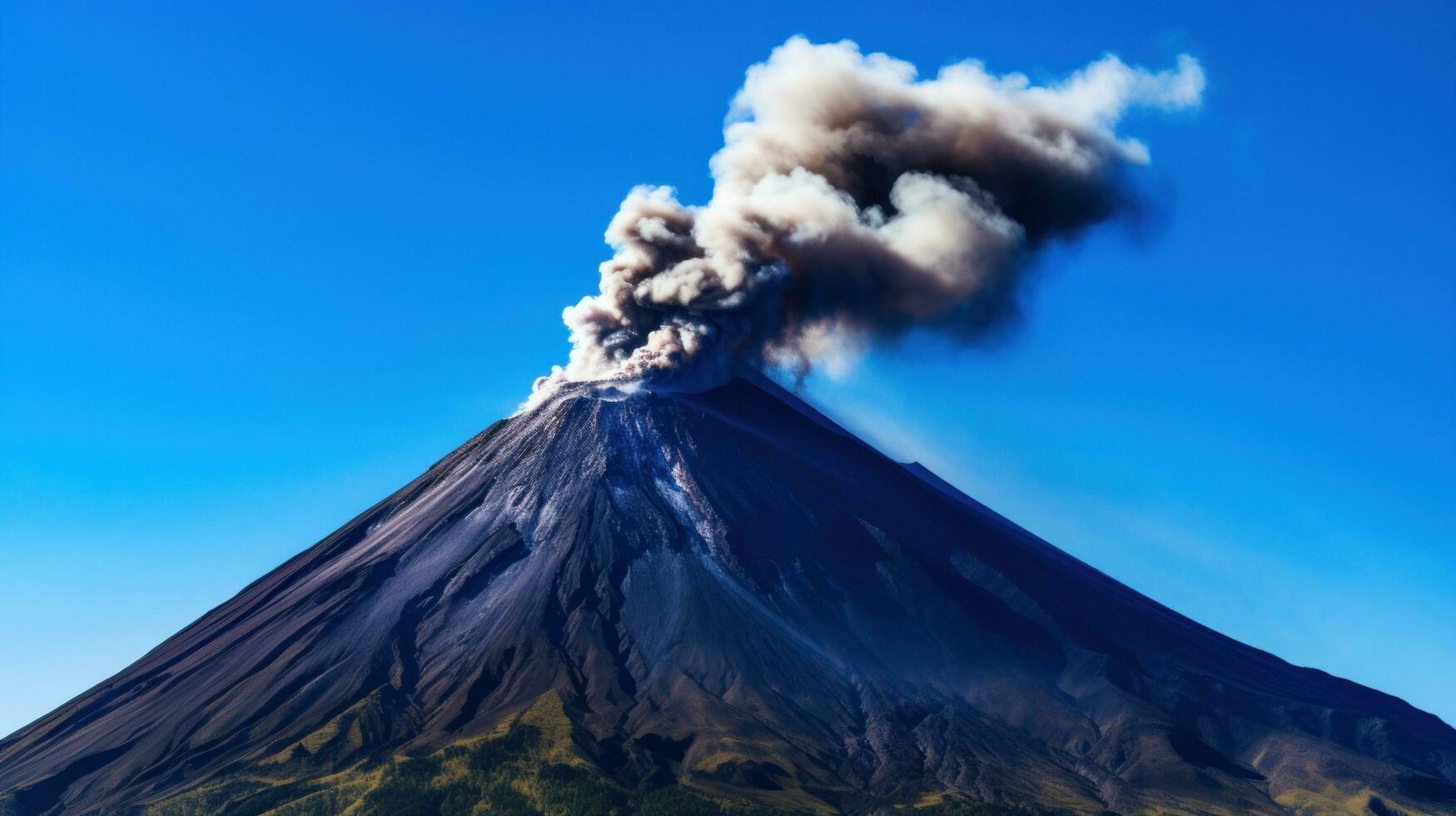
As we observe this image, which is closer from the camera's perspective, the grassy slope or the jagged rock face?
the grassy slope

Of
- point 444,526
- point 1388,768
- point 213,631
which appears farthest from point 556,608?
point 1388,768

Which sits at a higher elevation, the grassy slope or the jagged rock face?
the jagged rock face

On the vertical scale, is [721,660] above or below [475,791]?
above

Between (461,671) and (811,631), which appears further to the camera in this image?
(811,631)

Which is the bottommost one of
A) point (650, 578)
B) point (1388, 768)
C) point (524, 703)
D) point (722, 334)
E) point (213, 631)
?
point (213, 631)

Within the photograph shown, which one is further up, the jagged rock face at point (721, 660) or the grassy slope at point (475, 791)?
the jagged rock face at point (721, 660)

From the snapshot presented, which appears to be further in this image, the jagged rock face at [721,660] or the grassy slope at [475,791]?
the jagged rock face at [721,660]

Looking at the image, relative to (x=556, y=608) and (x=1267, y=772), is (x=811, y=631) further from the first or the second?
(x=1267, y=772)

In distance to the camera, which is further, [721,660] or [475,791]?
[721,660]
